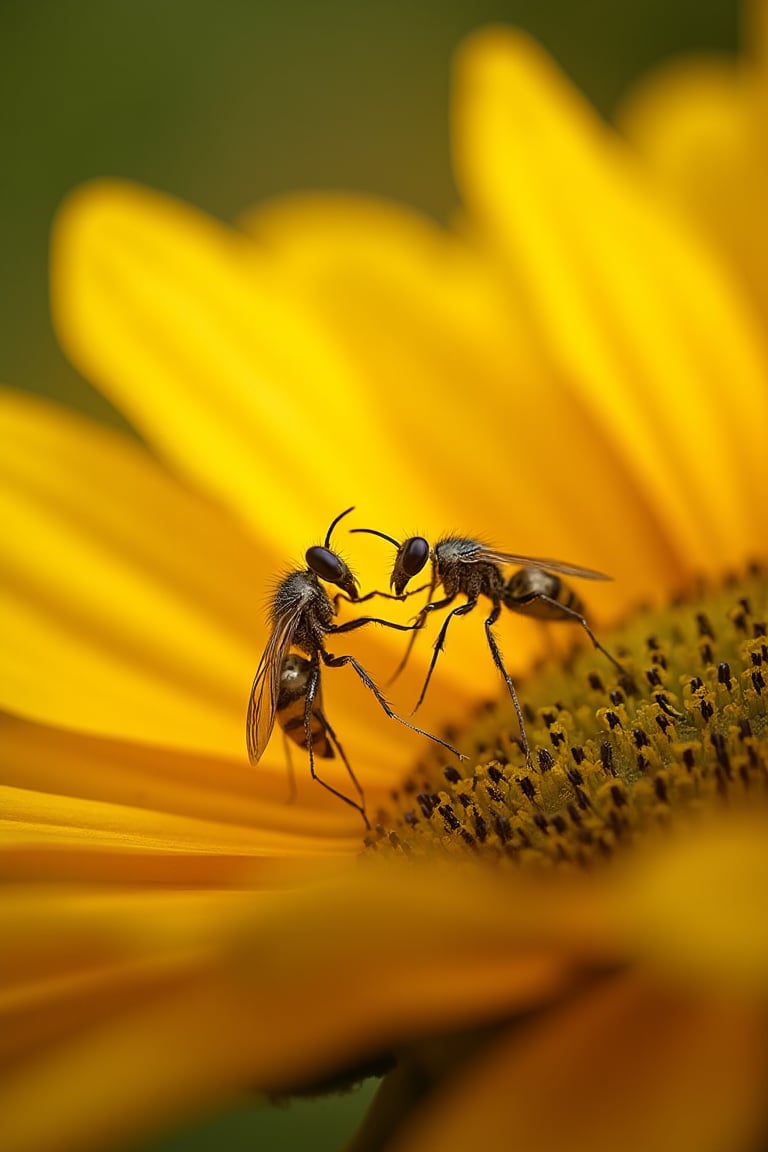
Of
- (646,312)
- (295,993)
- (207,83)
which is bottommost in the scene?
(295,993)

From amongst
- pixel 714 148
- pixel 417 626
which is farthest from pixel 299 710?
pixel 714 148

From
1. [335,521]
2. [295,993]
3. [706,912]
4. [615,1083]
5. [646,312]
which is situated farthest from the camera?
[646,312]

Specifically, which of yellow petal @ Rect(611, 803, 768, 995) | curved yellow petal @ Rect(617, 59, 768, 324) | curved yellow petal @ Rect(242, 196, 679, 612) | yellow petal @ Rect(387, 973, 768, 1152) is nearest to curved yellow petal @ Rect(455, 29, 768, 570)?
curved yellow petal @ Rect(242, 196, 679, 612)

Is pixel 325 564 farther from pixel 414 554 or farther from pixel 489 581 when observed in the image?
pixel 489 581

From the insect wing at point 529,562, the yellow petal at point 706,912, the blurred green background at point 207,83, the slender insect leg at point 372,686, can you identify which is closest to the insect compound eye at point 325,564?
the slender insect leg at point 372,686

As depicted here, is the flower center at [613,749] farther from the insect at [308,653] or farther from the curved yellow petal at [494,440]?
the curved yellow petal at [494,440]

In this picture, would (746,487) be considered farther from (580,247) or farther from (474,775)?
(474,775)
